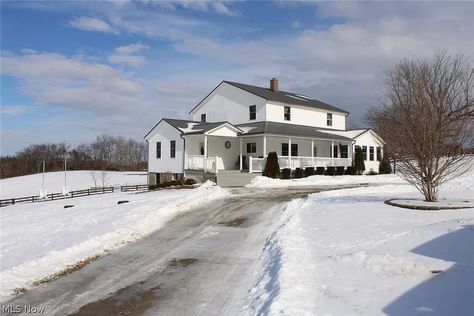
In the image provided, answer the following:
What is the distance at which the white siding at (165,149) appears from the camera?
32.3 metres

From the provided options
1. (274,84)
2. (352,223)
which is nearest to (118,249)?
(352,223)

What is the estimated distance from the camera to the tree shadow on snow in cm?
511

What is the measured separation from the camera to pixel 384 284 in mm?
6109

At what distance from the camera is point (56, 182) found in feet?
217

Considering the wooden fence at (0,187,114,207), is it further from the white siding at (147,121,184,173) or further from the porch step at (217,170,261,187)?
the porch step at (217,170,261,187)

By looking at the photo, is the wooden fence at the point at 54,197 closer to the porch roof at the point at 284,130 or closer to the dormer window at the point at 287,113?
the porch roof at the point at 284,130

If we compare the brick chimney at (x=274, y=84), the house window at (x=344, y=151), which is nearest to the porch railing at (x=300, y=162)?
the house window at (x=344, y=151)

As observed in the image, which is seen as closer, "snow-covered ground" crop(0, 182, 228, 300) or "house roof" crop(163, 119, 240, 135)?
"snow-covered ground" crop(0, 182, 228, 300)

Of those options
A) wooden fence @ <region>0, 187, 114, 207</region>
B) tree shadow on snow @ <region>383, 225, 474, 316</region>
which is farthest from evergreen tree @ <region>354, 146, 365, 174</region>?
tree shadow on snow @ <region>383, 225, 474, 316</region>

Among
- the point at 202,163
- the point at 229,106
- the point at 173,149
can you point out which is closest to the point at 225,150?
the point at 202,163

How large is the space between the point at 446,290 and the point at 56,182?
67780mm

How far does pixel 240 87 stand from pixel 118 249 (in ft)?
88.8

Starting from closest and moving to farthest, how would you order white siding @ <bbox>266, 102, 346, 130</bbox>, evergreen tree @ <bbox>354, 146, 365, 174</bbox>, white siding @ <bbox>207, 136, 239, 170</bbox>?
1. white siding @ <bbox>207, 136, 239, 170</bbox>
2. white siding @ <bbox>266, 102, 346, 130</bbox>
3. evergreen tree @ <bbox>354, 146, 365, 174</bbox>

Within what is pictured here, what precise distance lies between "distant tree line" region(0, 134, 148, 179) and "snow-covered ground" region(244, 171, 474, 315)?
92603mm
